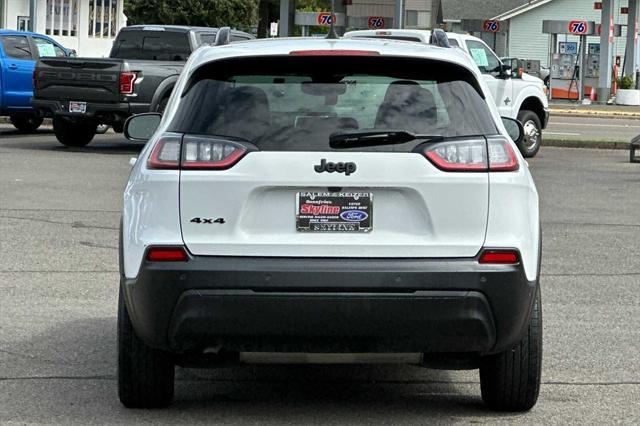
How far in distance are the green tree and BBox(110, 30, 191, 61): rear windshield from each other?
6590cm

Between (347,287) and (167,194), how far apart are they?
823 millimetres

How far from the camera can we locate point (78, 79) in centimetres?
2217

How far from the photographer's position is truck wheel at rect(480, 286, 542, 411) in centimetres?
614

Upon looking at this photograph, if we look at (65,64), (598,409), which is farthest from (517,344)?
(65,64)

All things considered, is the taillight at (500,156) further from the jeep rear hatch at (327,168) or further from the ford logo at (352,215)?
the ford logo at (352,215)

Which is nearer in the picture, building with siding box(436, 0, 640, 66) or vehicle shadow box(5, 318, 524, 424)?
vehicle shadow box(5, 318, 524, 424)

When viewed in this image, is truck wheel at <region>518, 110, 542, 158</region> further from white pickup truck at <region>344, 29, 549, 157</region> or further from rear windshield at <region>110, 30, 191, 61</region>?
rear windshield at <region>110, 30, 191, 61</region>

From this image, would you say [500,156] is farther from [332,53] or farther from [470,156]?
[332,53]

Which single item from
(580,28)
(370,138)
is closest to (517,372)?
(370,138)

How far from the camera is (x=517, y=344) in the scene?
5988 millimetres

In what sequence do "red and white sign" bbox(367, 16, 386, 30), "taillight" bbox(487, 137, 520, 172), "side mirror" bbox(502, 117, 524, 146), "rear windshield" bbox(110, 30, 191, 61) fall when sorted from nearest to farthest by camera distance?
1. "taillight" bbox(487, 137, 520, 172)
2. "side mirror" bbox(502, 117, 524, 146)
3. "rear windshield" bbox(110, 30, 191, 61)
4. "red and white sign" bbox(367, 16, 386, 30)

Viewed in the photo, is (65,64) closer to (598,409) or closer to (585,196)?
(585,196)

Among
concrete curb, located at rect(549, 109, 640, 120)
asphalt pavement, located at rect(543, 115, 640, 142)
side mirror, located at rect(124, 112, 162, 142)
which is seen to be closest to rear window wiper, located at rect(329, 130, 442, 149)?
side mirror, located at rect(124, 112, 162, 142)

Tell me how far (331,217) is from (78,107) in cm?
1690
